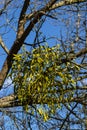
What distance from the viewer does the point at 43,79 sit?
328cm

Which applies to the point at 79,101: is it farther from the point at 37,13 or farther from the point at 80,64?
the point at 37,13

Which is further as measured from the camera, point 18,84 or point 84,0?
point 84,0

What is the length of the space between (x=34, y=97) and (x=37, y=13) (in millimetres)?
1142

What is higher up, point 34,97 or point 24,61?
point 24,61

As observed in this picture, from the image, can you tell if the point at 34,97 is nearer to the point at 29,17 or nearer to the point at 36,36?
the point at 36,36

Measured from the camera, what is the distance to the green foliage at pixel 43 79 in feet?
10.8

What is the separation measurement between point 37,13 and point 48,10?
0.46 ft

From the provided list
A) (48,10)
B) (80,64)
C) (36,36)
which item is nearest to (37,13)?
(48,10)

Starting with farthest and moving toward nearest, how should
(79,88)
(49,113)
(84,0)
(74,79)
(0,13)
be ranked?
(0,13)
(84,0)
(79,88)
(74,79)
(49,113)

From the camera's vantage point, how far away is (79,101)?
413 cm

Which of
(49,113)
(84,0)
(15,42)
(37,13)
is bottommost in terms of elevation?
(49,113)

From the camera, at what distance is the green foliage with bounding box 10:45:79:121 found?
3285 mm

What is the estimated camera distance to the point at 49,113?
3.38 m

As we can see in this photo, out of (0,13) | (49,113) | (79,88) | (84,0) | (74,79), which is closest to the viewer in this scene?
(49,113)
